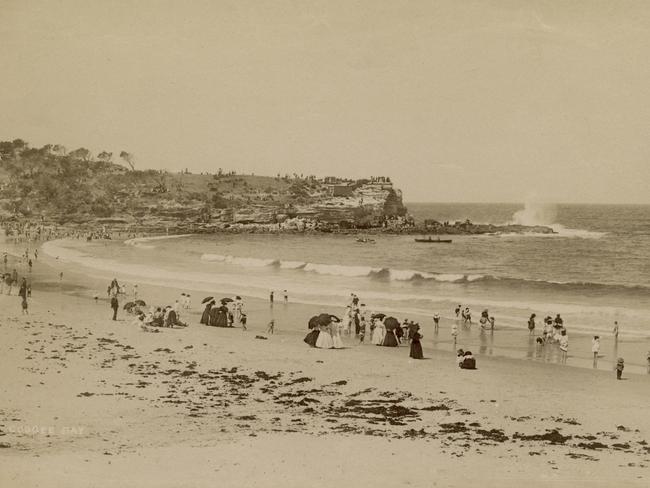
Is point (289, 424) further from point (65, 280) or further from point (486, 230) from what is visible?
point (486, 230)

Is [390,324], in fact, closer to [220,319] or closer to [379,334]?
[379,334]

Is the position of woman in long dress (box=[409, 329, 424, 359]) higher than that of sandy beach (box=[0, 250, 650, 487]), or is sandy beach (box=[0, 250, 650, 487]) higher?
woman in long dress (box=[409, 329, 424, 359])

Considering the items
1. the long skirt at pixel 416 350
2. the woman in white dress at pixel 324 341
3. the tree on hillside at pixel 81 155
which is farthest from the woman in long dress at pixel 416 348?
the tree on hillside at pixel 81 155

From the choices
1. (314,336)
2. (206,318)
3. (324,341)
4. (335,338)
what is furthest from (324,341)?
(206,318)

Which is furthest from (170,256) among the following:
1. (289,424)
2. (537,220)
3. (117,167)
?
(537,220)

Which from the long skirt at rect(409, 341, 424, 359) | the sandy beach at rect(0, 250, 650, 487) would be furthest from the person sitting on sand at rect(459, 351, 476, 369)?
the long skirt at rect(409, 341, 424, 359)

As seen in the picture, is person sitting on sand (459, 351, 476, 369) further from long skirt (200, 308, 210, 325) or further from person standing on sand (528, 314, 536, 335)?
long skirt (200, 308, 210, 325)

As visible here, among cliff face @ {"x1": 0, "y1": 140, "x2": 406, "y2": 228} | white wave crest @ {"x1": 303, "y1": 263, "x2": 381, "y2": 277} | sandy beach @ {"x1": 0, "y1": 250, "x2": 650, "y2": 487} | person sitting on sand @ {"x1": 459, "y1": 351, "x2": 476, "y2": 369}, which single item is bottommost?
sandy beach @ {"x1": 0, "y1": 250, "x2": 650, "y2": 487}
